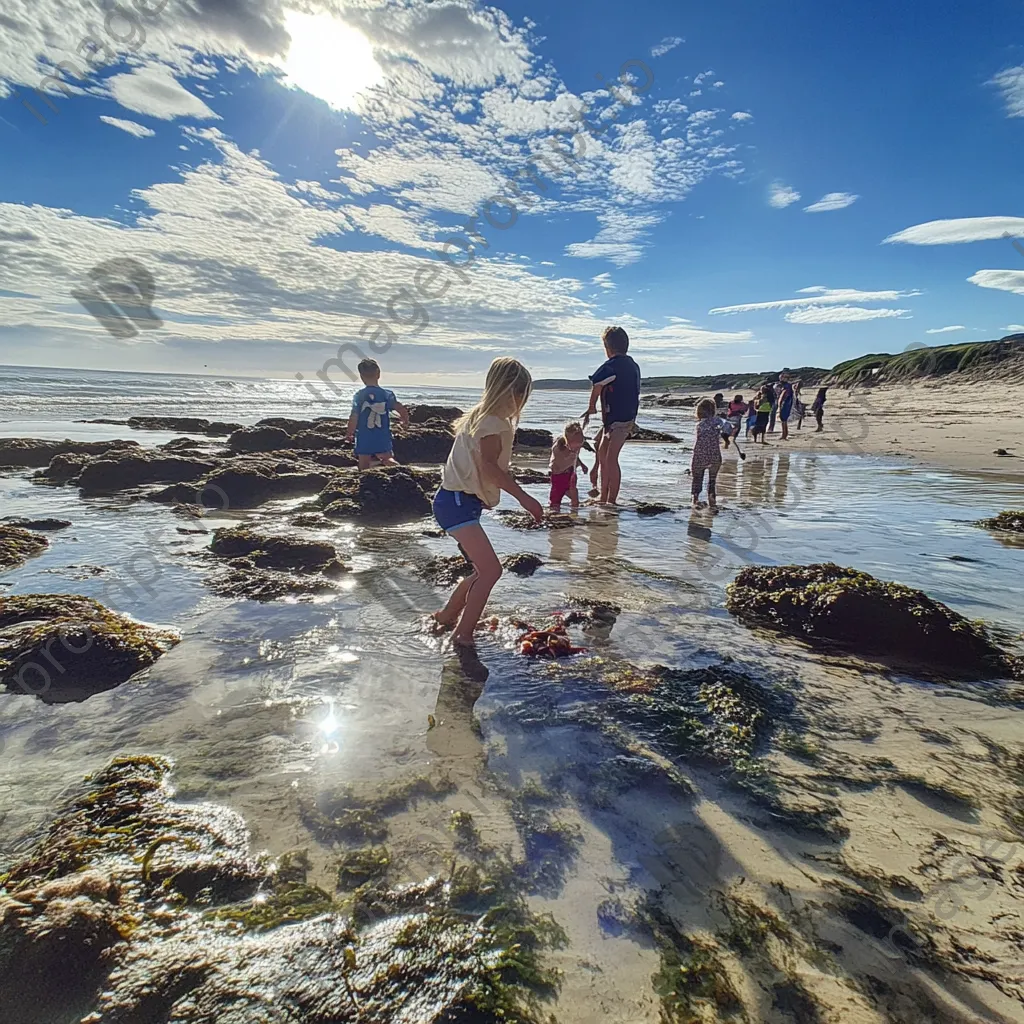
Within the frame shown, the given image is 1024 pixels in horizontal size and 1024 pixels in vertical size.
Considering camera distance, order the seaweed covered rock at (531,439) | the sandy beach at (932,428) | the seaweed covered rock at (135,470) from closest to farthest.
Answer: the seaweed covered rock at (135,470)
the sandy beach at (932,428)
the seaweed covered rock at (531,439)

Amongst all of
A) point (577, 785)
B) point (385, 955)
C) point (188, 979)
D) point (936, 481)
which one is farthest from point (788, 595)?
point (936, 481)

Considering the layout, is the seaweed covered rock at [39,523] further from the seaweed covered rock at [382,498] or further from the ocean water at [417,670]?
the seaweed covered rock at [382,498]

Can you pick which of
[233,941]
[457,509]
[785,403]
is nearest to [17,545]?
[457,509]

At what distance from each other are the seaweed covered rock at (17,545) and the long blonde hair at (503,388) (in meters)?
5.38

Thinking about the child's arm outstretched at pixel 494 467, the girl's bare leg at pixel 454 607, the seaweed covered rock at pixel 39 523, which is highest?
the child's arm outstretched at pixel 494 467

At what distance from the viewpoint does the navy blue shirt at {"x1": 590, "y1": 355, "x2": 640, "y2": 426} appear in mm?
9633

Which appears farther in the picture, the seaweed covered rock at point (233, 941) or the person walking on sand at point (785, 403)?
the person walking on sand at point (785, 403)

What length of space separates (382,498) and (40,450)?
1042 centimetres

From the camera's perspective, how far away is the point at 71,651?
155 inches

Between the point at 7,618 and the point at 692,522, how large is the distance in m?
8.04

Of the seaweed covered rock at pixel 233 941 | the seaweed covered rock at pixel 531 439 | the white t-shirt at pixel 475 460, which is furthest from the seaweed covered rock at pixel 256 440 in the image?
the seaweed covered rock at pixel 233 941

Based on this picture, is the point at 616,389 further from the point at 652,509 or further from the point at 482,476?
the point at 482,476

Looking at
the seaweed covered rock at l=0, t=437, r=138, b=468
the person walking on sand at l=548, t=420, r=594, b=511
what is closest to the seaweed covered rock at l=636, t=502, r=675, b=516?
the person walking on sand at l=548, t=420, r=594, b=511

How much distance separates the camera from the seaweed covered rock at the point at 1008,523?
7859 mm
